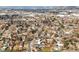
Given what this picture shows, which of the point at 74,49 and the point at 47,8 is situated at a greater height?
the point at 47,8

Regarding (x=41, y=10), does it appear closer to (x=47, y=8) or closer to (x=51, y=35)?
(x=47, y=8)
